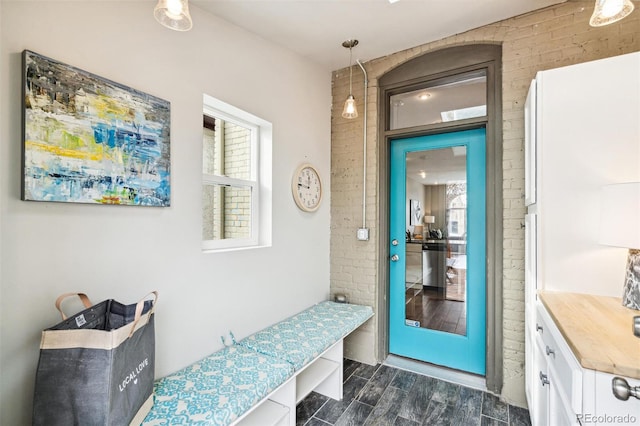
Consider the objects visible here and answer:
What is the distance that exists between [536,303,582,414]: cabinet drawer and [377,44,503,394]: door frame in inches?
29.8

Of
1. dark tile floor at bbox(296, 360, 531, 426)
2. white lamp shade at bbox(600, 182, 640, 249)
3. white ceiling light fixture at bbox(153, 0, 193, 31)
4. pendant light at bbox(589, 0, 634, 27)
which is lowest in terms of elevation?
dark tile floor at bbox(296, 360, 531, 426)

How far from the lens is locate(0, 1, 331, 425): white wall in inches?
44.9

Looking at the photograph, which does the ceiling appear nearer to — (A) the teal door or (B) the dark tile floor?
(A) the teal door

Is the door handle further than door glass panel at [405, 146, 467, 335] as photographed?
No

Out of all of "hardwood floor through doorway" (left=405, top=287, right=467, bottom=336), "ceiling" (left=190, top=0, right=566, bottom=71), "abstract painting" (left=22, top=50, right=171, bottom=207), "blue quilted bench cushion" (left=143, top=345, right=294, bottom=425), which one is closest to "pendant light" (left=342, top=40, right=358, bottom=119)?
"ceiling" (left=190, top=0, right=566, bottom=71)

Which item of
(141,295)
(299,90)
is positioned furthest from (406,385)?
(299,90)

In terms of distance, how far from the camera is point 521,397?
2.17 meters

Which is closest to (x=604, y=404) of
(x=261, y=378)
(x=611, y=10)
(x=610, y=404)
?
(x=610, y=404)

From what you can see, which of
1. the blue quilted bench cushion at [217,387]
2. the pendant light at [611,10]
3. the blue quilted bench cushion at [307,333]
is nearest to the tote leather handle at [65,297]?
the blue quilted bench cushion at [217,387]

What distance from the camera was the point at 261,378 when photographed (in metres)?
1.55

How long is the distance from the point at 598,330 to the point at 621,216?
56 cm

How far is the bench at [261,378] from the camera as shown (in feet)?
4.33

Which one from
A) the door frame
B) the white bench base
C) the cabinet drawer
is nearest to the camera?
the cabinet drawer

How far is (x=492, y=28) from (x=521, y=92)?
58cm
